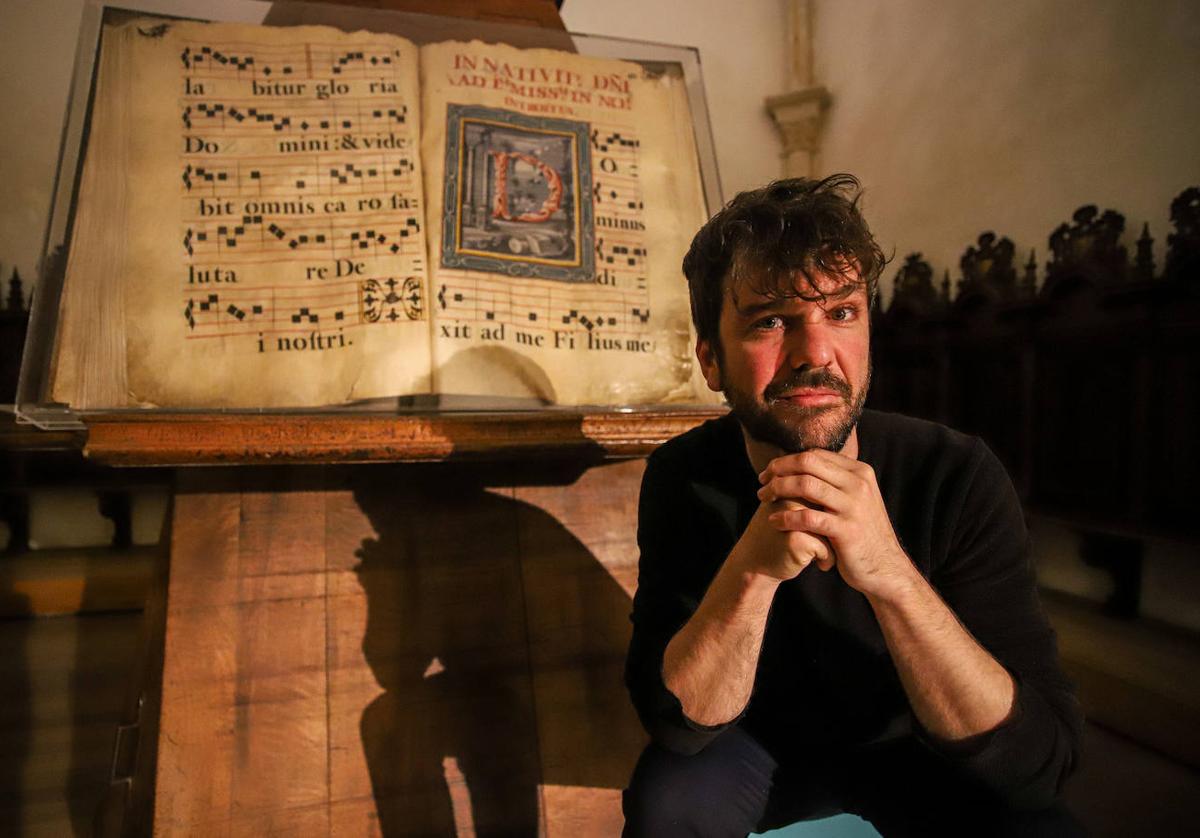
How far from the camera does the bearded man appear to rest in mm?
773

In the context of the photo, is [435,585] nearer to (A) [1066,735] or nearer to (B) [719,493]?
(B) [719,493]

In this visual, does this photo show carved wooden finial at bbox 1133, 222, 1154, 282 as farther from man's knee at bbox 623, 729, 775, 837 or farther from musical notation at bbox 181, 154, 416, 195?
musical notation at bbox 181, 154, 416, 195

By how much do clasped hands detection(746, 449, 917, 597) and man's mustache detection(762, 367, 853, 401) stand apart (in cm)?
15

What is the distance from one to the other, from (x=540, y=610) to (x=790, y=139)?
14.0 feet

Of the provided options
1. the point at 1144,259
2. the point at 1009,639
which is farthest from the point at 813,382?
the point at 1144,259

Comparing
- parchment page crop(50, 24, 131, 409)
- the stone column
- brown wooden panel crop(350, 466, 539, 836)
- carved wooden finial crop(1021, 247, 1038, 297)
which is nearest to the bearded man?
brown wooden panel crop(350, 466, 539, 836)

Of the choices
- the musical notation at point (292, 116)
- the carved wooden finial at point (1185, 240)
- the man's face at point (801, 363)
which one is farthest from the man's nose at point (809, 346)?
the carved wooden finial at point (1185, 240)

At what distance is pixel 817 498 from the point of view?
737 mm

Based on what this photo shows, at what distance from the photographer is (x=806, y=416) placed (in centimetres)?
88

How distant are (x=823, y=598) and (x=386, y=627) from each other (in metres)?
0.75

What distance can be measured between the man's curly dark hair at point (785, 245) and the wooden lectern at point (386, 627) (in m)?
0.30

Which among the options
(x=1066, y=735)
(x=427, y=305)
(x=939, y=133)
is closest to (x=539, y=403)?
(x=427, y=305)

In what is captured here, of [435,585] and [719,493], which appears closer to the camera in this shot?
[719,493]

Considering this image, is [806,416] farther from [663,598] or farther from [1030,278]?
[1030,278]
